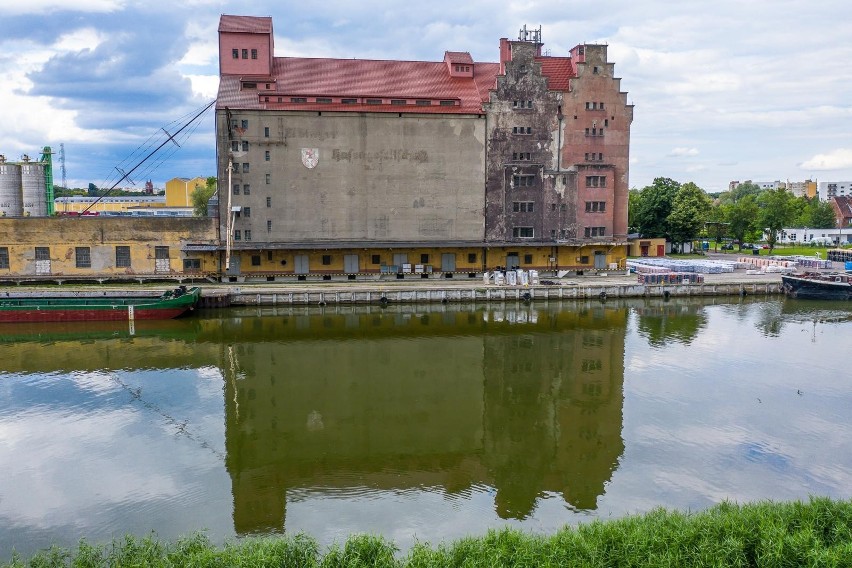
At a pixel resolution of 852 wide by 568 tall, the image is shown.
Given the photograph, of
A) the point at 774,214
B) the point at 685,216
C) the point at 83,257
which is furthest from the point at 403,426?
the point at 774,214

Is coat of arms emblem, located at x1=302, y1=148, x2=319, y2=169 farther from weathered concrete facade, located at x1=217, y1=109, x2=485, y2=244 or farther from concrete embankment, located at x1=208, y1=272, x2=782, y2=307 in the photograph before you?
concrete embankment, located at x1=208, y1=272, x2=782, y2=307

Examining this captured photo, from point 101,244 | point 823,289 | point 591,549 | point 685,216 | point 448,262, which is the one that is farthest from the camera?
point 685,216

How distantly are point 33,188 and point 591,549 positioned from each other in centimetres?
6534

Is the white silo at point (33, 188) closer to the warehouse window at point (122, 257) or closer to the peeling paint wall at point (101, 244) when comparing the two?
the peeling paint wall at point (101, 244)

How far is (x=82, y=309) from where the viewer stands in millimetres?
41219

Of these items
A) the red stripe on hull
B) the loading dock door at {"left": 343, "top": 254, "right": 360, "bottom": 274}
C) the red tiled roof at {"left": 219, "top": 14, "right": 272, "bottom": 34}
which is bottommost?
the red stripe on hull

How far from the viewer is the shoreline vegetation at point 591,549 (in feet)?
39.9

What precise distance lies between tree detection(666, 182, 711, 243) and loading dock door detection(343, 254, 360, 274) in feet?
132

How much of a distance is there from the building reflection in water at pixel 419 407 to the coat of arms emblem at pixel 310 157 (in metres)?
14.1

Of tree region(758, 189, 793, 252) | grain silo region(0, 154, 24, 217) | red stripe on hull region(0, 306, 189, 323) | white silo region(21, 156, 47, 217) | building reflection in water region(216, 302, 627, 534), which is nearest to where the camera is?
building reflection in water region(216, 302, 627, 534)

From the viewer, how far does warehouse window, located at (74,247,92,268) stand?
49969 millimetres

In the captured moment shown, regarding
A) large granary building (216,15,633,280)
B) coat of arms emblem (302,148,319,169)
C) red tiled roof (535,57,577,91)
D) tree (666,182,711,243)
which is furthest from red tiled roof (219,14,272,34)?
tree (666,182,711,243)

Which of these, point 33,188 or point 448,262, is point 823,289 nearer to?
point 448,262

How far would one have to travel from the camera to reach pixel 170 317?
4178 centimetres
